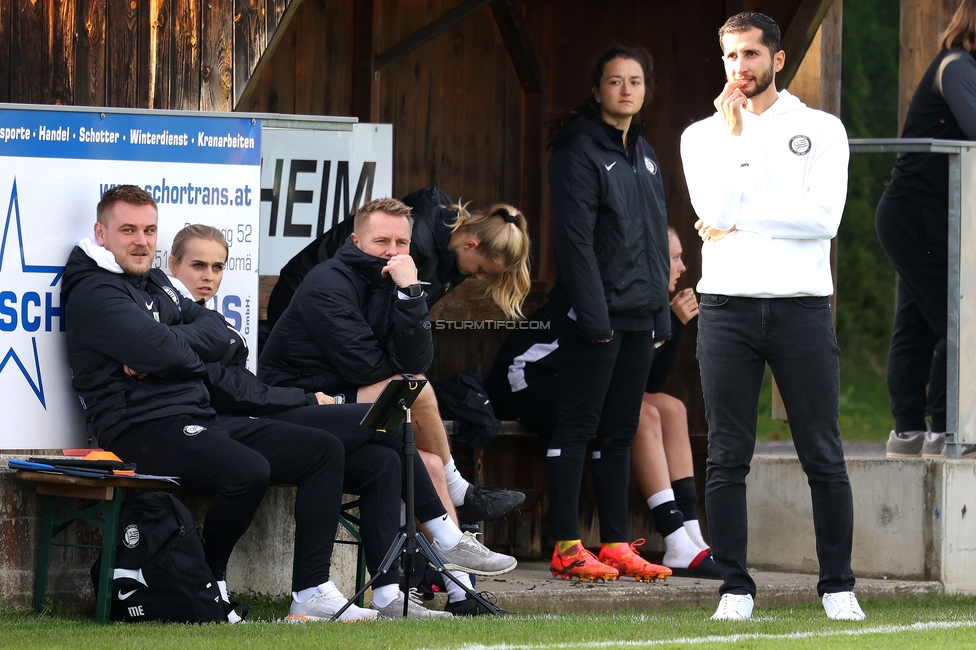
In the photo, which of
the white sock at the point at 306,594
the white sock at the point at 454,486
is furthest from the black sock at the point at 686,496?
the white sock at the point at 306,594

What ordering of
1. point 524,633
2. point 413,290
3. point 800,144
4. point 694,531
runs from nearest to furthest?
point 524,633, point 800,144, point 413,290, point 694,531

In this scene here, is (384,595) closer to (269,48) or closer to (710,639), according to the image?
(710,639)

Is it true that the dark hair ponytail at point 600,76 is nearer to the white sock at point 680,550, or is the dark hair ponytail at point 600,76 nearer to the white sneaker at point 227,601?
the white sock at point 680,550

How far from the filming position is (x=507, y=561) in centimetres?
542

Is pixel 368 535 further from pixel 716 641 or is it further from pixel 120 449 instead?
pixel 716 641

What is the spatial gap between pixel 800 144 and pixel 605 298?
1519mm

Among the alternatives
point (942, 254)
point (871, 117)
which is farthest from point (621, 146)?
point (871, 117)

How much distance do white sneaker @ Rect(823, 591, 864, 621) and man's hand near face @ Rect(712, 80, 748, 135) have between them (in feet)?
5.01

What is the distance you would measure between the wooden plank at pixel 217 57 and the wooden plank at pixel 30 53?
0.75m

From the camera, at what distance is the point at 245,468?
4938mm

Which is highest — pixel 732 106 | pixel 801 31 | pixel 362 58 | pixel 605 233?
pixel 801 31

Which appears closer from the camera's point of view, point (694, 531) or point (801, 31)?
point (694, 531)

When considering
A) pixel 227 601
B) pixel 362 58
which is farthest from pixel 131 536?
pixel 362 58

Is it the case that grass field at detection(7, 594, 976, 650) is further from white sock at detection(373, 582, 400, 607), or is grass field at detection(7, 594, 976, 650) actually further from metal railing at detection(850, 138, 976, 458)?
metal railing at detection(850, 138, 976, 458)
